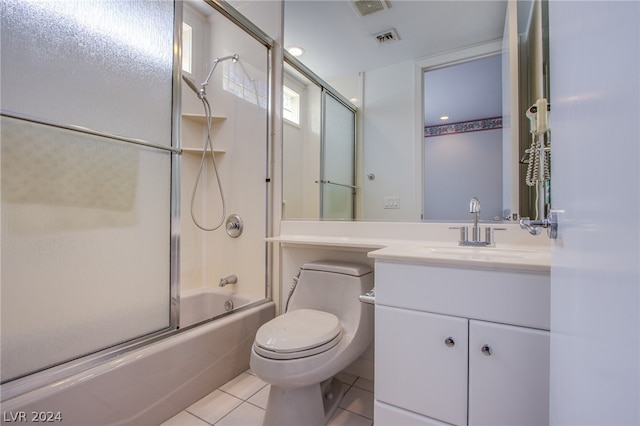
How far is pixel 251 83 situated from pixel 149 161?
0.92 m

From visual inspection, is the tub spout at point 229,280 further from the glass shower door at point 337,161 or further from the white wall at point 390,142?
the white wall at point 390,142

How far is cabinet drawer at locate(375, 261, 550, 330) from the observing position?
0.75 metres

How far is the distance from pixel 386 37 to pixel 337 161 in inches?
29.9

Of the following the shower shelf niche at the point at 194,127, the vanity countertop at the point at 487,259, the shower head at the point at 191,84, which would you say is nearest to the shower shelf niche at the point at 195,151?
the shower shelf niche at the point at 194,127

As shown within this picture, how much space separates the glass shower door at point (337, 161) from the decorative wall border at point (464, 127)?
450 mm

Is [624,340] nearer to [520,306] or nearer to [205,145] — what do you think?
[520,306]

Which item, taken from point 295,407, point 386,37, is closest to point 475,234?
point 295,407

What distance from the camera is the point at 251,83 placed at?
1924mm

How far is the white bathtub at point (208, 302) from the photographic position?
1.84 metres

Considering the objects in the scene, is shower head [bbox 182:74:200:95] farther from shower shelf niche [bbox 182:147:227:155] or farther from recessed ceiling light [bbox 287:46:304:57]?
recessed ceiling light [bbox 287:46:304:57]

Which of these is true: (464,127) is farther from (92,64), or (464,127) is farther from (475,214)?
(92,64)

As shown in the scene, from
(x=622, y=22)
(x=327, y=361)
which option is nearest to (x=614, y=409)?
(x=622, y=22)

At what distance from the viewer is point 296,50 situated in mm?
1876

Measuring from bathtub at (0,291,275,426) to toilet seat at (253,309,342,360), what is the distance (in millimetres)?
409
